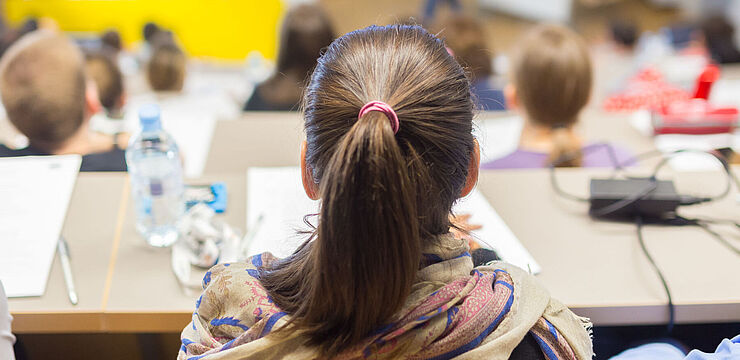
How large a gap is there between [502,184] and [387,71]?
2.04ft

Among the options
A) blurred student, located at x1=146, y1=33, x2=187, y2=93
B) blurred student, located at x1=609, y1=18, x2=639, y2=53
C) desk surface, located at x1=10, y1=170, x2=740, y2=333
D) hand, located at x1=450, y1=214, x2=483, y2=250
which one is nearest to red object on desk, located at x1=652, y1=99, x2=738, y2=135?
desk surface, located at x1=10, y1=170, x2=740, y2=333

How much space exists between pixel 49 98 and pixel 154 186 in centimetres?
60

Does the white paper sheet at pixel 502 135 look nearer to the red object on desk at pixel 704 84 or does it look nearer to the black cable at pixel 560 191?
the black cable at pixel 560 191

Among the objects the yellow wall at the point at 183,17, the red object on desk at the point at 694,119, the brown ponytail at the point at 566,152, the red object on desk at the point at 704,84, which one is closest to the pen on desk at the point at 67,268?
the brown ponytail at the point at 566,152

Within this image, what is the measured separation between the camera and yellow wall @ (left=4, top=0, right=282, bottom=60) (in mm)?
A: 4551

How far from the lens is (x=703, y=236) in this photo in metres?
1.04

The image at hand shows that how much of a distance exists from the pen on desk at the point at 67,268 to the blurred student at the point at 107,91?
139cm

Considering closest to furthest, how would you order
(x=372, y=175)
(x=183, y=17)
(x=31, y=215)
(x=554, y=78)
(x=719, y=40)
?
(x=372, y=175), (x=31, y=215), (x=554, y=78), (x=719, y=40), (x=183, y=17)

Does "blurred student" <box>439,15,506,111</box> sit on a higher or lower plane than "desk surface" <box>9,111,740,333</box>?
higher

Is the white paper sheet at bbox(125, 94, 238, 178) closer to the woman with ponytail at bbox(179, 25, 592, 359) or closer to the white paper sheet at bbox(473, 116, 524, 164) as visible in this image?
the white paper sheet at bbox(473, 116, 524, 164)

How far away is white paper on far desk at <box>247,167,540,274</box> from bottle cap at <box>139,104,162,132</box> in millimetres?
211

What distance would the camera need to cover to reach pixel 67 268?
929 millimetres

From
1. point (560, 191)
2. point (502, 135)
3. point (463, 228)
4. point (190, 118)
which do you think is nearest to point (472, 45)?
point (502, 135)

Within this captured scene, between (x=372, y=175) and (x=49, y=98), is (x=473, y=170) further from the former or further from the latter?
(x=49, y=98)
